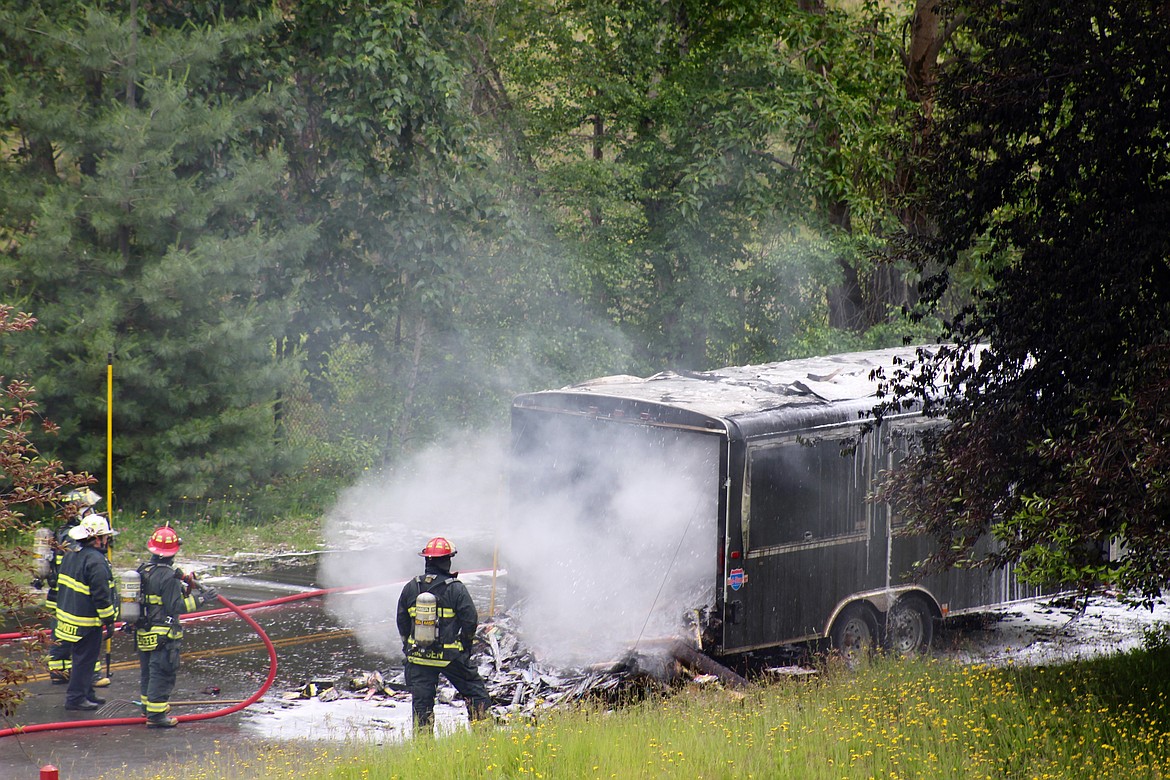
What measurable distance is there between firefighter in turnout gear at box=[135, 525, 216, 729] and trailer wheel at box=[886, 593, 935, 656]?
19.2 ft

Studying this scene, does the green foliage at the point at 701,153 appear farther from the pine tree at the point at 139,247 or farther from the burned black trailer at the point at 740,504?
the burned black trailer at the point at 740,504

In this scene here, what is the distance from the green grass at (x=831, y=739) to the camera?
6.69 metres

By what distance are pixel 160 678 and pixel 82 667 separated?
0.79 metres

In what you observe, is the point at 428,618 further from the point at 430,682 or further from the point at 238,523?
the point at 238,523

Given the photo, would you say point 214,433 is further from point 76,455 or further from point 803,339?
point 803,339

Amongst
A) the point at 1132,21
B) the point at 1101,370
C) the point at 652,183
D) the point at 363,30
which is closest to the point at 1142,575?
the point at 1101,370

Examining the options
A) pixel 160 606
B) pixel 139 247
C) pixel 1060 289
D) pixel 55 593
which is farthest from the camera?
pixel 139 247

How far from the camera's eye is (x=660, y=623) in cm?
976

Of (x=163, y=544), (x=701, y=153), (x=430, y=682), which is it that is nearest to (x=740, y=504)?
(x=430, y=682)

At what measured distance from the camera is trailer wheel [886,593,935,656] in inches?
421

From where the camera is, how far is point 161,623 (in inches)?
351

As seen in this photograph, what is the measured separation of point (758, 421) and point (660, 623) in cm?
182

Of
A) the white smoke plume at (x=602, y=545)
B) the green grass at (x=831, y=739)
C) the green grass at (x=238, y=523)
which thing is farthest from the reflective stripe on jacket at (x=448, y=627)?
the green grass at (x=238, y=523)

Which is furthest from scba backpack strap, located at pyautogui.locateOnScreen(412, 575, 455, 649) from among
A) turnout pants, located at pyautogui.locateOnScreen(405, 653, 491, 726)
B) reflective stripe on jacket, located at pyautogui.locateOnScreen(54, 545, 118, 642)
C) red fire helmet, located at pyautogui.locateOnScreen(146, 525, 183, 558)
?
reflective stripe on jacket, located at pyautogui.locateOnScreen(54, 545, 118, 642)
